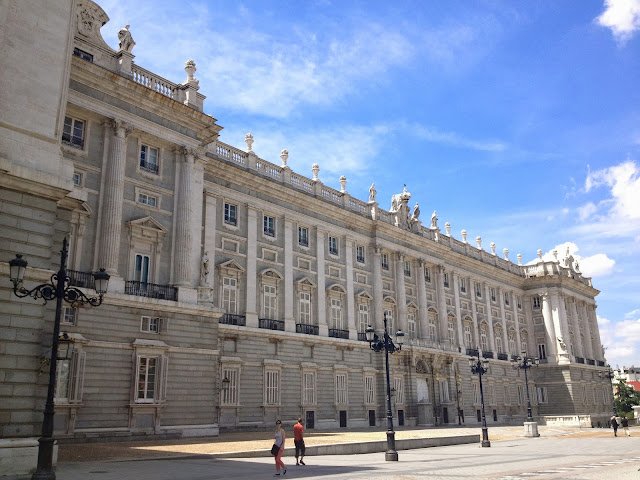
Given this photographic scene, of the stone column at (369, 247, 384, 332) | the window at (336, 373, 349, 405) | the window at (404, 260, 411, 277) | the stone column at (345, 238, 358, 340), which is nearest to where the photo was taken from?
the window at (336, 373, 349, 405)

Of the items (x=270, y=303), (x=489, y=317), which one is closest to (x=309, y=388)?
(x=270, y=303)

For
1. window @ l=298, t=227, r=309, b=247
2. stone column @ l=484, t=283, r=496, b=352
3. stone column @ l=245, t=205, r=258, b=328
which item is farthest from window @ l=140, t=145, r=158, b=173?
stone column @ l=484, t=283, r=496, b=352

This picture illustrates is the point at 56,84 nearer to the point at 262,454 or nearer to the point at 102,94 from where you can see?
the point at 102,94

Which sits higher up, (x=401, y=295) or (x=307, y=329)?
(x=401, y=295)

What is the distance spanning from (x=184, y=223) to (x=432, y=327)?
30.4 metres

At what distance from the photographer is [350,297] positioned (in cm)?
4422

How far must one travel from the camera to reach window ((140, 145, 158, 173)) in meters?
29.9

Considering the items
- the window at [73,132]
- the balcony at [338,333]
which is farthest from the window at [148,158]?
the balcony at [338,333]

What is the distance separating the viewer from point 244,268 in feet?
119

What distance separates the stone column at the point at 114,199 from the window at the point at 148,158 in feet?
4.40

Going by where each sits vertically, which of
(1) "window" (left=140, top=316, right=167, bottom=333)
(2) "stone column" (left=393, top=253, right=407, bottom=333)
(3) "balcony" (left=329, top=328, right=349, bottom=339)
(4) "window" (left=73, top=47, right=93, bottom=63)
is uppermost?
(4) "window" (left=73, top=47, right=93, bottom=63)

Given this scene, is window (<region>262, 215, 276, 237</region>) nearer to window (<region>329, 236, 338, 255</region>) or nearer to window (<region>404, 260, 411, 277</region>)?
window (<region>329, 236, 338, 255</region>)

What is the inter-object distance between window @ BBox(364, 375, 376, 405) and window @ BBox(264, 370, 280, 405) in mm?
9299

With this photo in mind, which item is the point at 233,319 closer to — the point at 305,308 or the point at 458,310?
the point at 305,308
